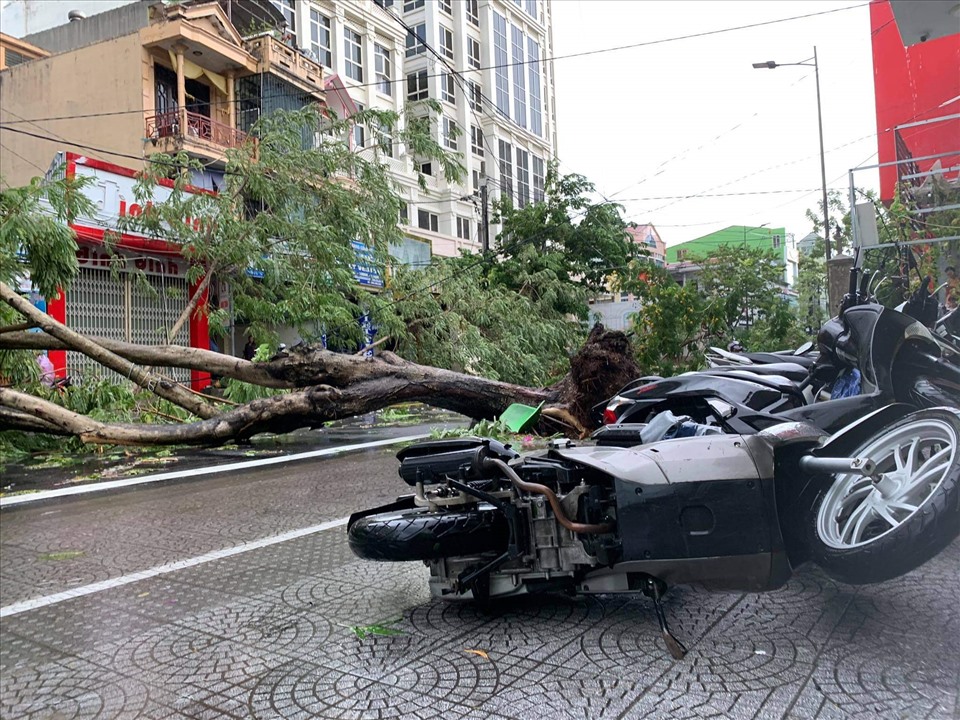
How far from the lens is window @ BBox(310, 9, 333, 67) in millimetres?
27828

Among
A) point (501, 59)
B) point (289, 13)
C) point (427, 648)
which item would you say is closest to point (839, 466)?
point (427, 648)

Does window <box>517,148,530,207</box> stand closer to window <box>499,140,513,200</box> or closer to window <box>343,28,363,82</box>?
window <box>499,140,513,200</box>

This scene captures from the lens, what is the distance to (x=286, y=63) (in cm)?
2205

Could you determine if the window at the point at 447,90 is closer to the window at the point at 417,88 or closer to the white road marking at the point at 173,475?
the window at the point at 417,88

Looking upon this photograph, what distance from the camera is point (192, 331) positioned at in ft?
59.8

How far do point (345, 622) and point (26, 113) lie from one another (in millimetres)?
24038

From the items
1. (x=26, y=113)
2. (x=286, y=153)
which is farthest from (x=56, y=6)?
(x=286, y=153)

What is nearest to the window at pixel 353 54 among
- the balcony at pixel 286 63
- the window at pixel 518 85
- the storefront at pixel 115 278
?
the balcony at pixel 286 63

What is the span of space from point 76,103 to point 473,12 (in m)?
23.2

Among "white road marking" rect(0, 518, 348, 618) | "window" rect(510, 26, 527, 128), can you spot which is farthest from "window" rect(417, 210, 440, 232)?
"white road marking" rect(0, 518, 348, 618)

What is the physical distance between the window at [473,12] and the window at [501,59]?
91cm

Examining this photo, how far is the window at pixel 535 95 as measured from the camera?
137 feet

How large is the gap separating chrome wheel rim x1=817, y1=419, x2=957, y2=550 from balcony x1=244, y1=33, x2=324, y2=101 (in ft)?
68.7

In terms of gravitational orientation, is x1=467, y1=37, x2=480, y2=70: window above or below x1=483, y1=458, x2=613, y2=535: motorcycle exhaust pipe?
above
